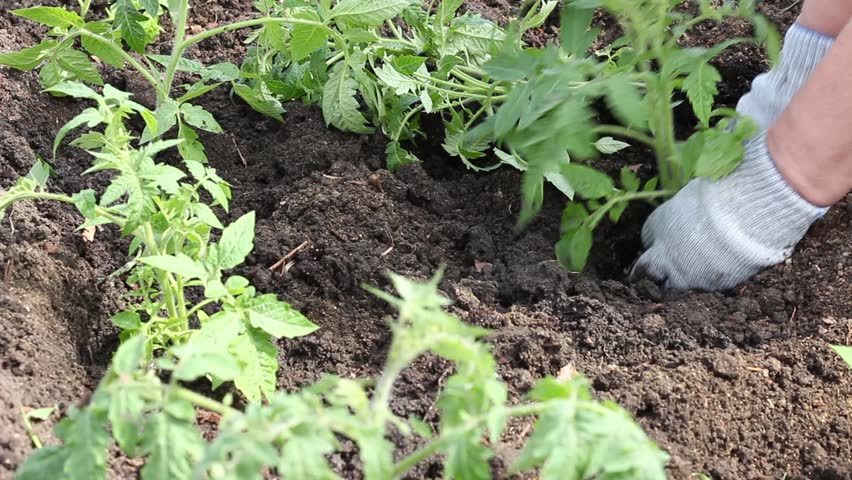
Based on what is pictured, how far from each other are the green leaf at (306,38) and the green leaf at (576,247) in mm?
740

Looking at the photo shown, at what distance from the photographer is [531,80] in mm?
1819

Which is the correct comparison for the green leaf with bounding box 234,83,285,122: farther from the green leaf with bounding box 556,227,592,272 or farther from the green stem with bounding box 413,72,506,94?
the green leaf with bounding box 556,227,592,272

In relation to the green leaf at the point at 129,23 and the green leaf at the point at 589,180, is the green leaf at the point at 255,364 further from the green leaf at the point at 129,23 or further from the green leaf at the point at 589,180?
the green leaf at the point at 129,23

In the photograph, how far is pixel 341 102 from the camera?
2.32 m

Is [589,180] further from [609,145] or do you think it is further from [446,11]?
[446,11]

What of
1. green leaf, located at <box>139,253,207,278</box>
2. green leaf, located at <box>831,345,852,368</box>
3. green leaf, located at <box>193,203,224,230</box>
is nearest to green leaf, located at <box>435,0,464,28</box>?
green leaf, located at <box>193,203,224,230</box>

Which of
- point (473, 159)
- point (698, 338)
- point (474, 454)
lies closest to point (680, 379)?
point (698, 338)

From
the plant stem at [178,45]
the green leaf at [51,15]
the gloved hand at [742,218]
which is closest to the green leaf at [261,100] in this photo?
the plant stem at [178,45]

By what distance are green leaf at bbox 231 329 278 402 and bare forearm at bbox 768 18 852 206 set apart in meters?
1.19

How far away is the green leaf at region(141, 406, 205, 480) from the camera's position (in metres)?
1.10

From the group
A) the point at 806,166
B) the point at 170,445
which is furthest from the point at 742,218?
the point at 170,445

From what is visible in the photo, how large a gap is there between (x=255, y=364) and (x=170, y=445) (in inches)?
18.4

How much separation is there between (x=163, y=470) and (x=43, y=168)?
2.85ft

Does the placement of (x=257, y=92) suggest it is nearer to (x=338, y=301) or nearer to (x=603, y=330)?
(x=338, y=301)
